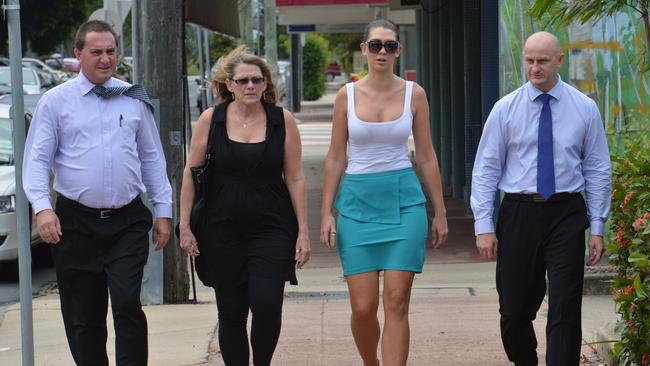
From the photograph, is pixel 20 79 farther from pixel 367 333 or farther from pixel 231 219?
pixel 367 333

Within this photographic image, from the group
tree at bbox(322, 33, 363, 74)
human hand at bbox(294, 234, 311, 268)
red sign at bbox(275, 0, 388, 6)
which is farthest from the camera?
tree at bbox(322, 33, 363, 74)

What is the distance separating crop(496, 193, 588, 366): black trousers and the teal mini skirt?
42cm

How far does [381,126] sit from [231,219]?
859 mm

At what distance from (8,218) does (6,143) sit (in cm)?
143

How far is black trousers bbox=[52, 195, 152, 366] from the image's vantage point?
591cm

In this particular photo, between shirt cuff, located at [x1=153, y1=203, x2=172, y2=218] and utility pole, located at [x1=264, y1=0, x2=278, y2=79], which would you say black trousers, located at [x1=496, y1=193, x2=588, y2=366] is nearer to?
shirt cuff, located at [x1=153, y1=203, x2=172, y2=218]

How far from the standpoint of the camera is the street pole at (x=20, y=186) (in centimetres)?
611

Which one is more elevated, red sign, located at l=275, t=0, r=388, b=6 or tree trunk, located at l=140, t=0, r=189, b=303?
red sign, located at l=275, t=0, r=388, b=6

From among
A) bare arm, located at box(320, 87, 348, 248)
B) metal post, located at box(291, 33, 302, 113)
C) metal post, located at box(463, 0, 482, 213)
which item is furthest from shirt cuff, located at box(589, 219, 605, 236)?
metal post, located at box(291, 33, 302, 113)

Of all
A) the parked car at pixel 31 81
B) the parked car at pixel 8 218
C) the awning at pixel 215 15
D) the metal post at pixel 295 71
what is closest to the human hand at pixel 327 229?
the awning at pixel 215 15

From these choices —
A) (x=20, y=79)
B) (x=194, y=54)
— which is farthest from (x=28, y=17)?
(x=20, y=79)

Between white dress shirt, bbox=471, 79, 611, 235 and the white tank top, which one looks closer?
white dress shirt, bbox=471, 79, 611, 235

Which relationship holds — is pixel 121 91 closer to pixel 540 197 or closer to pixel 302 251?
pixel 302 251

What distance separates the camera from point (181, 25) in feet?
31.3
